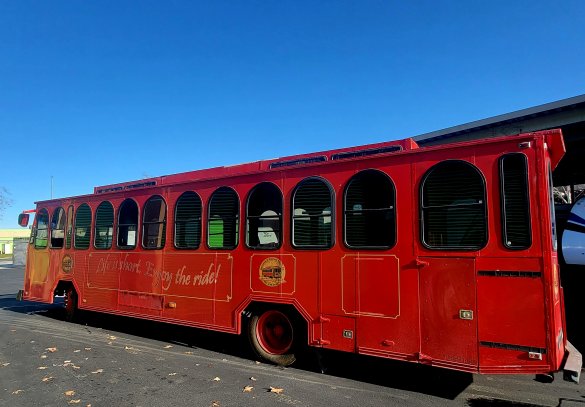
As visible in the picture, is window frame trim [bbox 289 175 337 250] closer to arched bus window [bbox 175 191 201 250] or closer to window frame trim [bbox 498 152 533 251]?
arched bus window [bbox 175 191 201 250]

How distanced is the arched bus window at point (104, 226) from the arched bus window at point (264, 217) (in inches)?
152

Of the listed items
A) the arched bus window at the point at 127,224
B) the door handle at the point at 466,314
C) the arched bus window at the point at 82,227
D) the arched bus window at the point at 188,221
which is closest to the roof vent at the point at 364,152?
the door handle at the point at 466,314

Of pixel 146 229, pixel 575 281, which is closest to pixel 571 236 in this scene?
pixel 575 281

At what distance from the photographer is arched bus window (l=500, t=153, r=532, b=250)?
14.9 feet

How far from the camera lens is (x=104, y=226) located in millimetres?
9102

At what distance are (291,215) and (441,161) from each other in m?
2.25

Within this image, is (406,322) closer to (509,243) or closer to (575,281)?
(509,243)

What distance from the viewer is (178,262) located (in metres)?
7.49

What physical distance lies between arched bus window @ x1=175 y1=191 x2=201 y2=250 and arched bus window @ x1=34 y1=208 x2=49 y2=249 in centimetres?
504

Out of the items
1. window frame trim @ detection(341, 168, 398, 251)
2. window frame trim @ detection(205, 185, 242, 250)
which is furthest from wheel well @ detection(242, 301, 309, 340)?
window frame trim @ detection(341, 168, 398, 251)

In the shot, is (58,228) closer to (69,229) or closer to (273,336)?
(69,229)

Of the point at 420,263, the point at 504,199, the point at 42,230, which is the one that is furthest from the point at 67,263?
the point at 504,199

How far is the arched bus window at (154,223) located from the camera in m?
7.90

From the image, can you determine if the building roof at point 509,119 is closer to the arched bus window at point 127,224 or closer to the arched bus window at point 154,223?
the arched bus window at point 154,223
